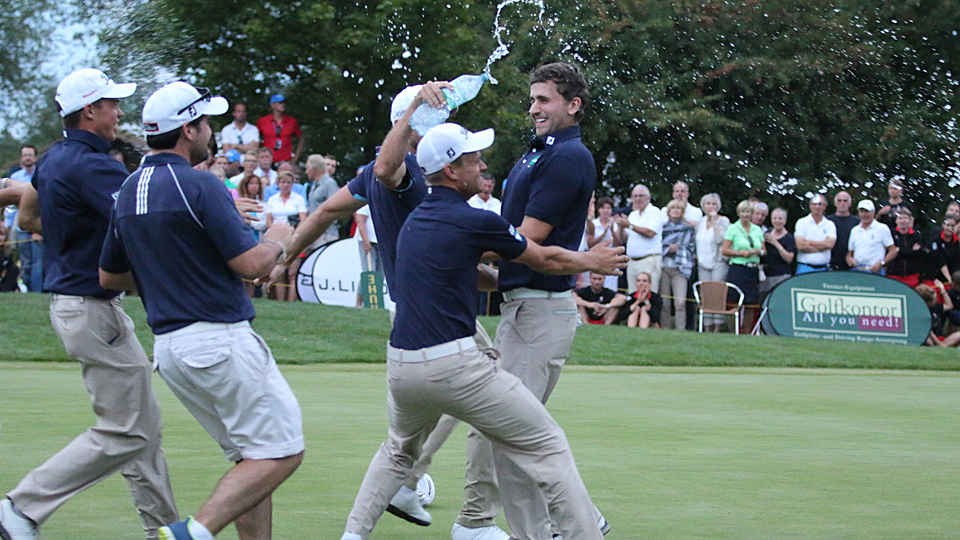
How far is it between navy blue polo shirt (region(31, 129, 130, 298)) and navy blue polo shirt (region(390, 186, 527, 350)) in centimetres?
147

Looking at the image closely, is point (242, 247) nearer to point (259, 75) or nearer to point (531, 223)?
point (531, 223)

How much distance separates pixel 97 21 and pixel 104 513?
23.3 meters

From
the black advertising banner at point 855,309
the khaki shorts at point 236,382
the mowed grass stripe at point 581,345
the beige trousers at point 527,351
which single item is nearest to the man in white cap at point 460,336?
the khaki shorts at point 236,382

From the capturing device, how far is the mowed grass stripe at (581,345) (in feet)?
45.2

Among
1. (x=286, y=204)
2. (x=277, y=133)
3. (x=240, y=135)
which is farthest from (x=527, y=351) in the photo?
(x=277, y=133)

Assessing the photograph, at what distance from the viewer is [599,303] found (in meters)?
A: 17.5

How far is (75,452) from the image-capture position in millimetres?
5270

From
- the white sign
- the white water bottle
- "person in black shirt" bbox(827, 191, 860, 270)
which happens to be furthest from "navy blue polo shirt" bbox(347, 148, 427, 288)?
"person in black shirt" bbox(827, 191, 860, 270)

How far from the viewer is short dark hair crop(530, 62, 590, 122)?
5.85m

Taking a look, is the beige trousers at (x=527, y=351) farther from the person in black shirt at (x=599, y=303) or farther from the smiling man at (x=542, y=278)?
the person in black shirt at (x=599, y=303)

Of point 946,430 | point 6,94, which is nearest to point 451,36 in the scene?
point 946,430

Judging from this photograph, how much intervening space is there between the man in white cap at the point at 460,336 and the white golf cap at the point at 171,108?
3.14 feet

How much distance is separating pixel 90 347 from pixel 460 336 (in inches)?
69.6

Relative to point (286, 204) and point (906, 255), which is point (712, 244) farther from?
point (286, 204)
